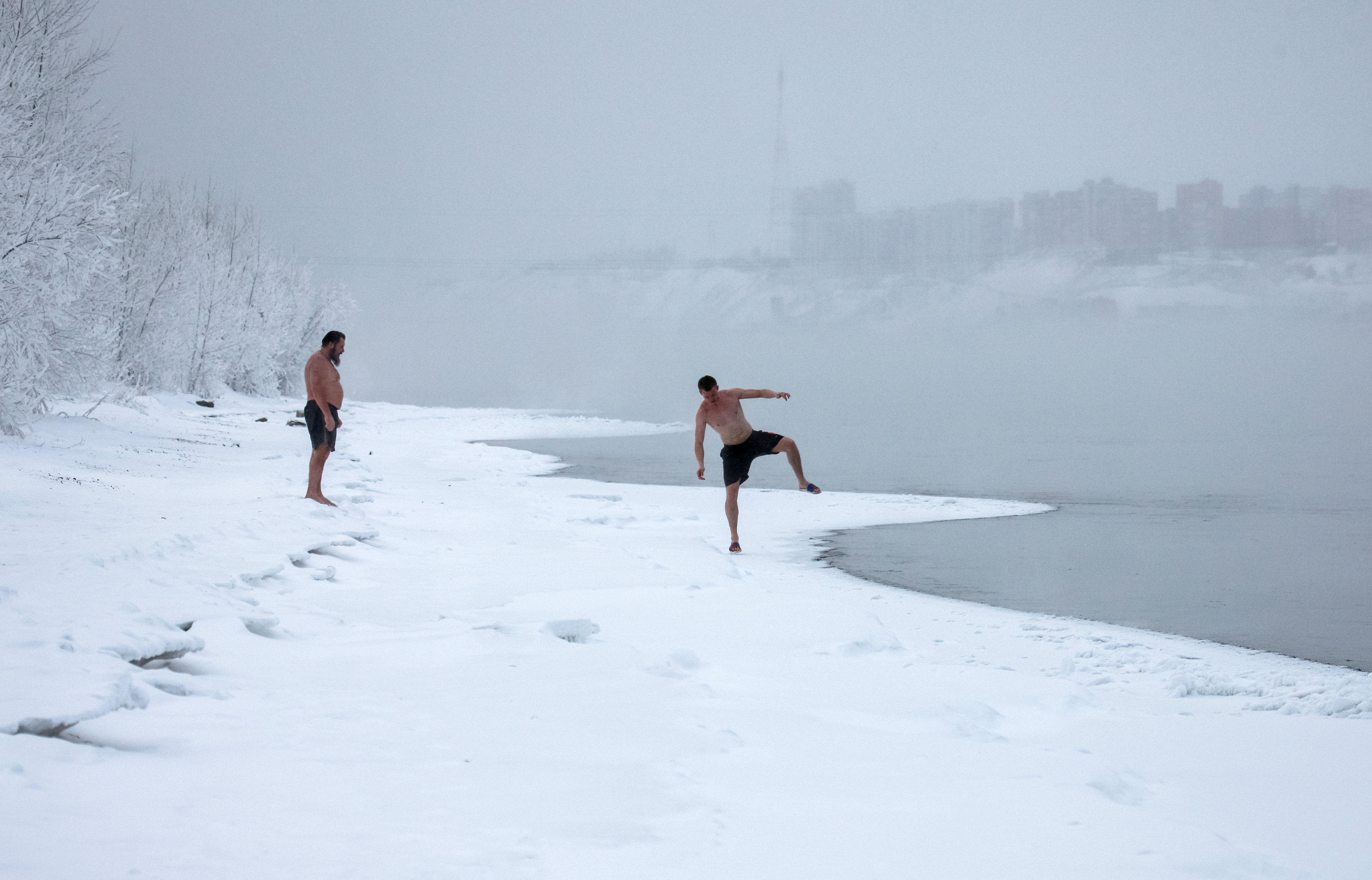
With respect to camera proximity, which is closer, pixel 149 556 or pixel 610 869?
pixel 610 869

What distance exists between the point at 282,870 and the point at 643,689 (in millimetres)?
2397

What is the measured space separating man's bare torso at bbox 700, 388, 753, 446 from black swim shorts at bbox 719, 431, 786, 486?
0.21 feet

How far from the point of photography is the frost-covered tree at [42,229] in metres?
17.1

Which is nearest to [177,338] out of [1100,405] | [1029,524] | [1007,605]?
[1029,524]

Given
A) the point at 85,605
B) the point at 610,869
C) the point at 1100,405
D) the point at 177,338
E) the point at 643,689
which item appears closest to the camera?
the point at 610,869

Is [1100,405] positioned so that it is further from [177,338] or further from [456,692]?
[456,692]

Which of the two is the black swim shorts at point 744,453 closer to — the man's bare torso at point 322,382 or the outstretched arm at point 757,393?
the outstretched arm at point 757,393

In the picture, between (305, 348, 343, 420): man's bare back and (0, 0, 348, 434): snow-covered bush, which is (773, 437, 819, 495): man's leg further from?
(0, 0, 348, 434): snow-covered bush

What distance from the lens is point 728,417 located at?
11852 millimetres

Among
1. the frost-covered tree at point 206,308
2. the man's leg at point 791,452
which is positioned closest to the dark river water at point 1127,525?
the man's leg at point 791,452

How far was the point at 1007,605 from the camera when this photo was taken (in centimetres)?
945

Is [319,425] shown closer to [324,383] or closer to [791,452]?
[324,383]

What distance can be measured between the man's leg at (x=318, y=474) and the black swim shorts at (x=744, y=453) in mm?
4214

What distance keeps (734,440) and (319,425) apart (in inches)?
175
